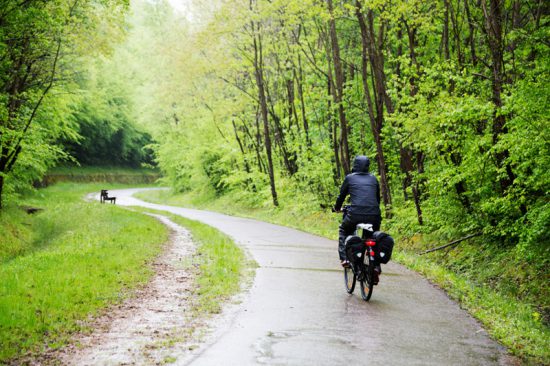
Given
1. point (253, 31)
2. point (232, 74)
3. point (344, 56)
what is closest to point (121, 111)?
point (232, 74)

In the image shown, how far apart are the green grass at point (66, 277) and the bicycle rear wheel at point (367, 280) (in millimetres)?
3938

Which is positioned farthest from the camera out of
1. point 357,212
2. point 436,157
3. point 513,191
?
point 436,157

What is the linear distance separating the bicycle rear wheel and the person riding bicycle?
157mm

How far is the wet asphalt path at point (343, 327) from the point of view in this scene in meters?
5.46

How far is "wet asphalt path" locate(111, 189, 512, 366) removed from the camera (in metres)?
5.46

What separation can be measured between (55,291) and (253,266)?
4.16 metres

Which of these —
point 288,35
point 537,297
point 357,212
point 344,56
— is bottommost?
point 537,297

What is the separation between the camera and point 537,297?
31.7 feet

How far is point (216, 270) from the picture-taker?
420 inches

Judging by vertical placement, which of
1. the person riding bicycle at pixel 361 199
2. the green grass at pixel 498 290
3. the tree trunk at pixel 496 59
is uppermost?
the tree trunk at pixel 496 59

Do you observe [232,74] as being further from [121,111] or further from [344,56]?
[121,111]

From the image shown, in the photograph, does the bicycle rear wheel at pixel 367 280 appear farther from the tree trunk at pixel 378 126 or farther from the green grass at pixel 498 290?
the tree trunk at pixel 378 126

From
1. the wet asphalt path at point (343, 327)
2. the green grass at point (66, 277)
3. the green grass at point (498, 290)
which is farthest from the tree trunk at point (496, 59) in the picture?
the green grass at point (66, 277)

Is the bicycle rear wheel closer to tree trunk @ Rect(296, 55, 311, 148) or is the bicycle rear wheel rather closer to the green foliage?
the green foliage
